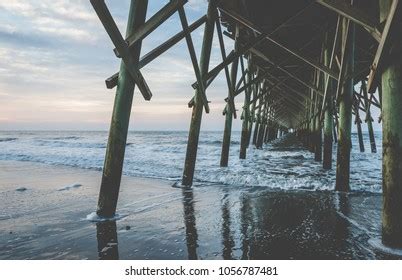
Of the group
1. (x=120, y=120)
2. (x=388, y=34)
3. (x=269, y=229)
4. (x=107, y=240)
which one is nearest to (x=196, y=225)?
(x=269, y=229)

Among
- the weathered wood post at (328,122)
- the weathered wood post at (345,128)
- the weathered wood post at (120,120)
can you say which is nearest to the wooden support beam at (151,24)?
the weathered wood post at (120,120)

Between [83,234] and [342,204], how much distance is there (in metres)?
2.79

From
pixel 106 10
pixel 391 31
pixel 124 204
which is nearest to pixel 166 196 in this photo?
pixel 124 204

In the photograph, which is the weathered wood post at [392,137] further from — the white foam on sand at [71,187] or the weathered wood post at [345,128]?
the white foam on sand at [71,187]

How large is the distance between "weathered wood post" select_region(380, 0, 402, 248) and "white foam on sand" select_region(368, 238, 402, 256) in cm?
4

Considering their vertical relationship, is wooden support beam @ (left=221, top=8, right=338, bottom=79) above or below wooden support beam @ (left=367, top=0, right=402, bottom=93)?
above

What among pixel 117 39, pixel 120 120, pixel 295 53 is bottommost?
pixel 120 120

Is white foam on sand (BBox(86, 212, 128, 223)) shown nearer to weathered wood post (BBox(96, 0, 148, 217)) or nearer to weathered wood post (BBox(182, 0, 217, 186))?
weathered wood post (BBox(96, 0, 148, 217))

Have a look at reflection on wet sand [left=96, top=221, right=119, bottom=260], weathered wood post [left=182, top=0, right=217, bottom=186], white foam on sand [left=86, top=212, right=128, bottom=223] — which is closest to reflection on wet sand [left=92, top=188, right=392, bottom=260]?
reflection on wet sand [left=96, top=221, right=119, bottom=260]

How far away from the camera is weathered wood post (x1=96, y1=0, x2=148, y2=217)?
298 centimetres

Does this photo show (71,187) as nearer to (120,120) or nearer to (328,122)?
(120,120)

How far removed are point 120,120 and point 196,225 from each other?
1.12m

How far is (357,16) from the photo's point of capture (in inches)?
91.1

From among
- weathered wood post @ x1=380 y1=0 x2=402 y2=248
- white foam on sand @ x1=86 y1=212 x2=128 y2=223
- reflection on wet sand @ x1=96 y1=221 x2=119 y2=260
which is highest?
Result: weathered wood post @ x1=380 y1=0 x2=402 y2=248
